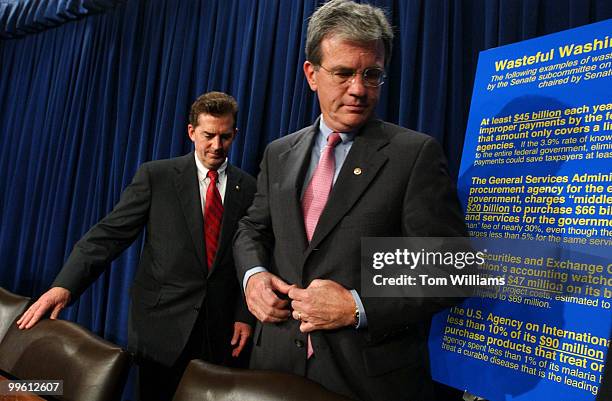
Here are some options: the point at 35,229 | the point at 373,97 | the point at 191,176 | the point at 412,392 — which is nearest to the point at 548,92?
the point at 373,97

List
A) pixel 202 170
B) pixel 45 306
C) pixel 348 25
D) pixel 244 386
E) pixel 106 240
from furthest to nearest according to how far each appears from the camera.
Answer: pixel 202 170 → pixel 106 240 → pixel 45 306 → pixel 348 25 → pixel 244 386

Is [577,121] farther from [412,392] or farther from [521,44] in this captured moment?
[412,392]

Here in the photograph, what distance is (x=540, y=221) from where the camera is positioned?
131 cm

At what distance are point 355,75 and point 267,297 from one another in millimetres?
578

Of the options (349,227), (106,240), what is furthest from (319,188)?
(106,240)

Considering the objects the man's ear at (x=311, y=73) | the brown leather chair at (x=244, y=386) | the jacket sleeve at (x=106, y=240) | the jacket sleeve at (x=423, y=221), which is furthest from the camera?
the jacket sleeve at (x=106, y=240)

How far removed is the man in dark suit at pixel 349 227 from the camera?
3.60 ft

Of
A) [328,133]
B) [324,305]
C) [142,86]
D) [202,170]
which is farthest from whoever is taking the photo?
[142,86]

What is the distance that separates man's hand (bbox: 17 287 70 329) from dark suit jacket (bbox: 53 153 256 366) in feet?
1.31

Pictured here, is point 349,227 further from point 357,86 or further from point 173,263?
point 173,263

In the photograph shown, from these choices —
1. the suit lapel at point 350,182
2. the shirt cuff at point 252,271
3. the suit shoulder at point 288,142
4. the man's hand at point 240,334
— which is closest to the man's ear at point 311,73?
the suit shoulder at point 288,142

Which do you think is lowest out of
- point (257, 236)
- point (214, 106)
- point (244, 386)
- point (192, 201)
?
point (244, 386)

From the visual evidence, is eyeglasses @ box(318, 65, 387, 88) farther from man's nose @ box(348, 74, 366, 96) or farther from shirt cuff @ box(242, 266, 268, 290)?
shirt cuff @ box(242, 266, 268, 290)

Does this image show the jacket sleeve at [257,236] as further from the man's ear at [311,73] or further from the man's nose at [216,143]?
the man's nose at [216,143]
